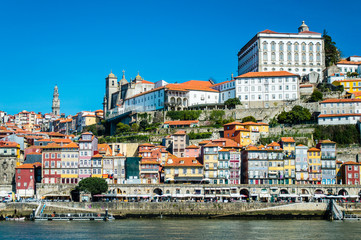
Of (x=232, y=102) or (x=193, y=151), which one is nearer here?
(x=193, y=151)

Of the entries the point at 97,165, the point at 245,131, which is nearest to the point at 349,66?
the point at 245,131

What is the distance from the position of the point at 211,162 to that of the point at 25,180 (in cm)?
2476

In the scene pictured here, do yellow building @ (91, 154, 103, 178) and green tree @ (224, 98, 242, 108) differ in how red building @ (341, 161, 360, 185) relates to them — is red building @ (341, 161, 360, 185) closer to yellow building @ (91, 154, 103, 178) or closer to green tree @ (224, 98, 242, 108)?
green tree @ (224, 98, 242, 108)

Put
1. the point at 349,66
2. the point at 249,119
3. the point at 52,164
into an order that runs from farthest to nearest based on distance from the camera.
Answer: the point at 349,66, the point at 249,119, the point at 52,164

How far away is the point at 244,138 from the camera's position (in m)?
81.5

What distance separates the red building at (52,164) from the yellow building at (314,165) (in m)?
33.2

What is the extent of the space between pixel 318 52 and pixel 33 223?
222 feet

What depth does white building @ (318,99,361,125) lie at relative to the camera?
273 feet

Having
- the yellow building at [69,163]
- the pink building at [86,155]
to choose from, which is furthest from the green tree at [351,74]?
the yellow building at [69,163]

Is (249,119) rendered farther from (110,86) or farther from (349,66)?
(110,86)

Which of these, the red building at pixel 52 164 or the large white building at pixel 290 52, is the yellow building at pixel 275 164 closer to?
the red building at pixel 52 164

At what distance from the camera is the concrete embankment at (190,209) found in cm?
6325

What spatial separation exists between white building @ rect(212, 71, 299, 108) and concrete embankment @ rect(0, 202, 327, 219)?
34472 millimetres

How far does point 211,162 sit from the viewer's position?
7319cm
